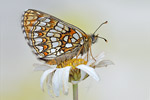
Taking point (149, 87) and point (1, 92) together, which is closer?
point (1, 92)

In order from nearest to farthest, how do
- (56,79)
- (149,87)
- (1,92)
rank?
(56,79) → (1,92) → (149,87)

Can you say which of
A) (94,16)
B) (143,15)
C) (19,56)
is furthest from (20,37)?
(143,15)

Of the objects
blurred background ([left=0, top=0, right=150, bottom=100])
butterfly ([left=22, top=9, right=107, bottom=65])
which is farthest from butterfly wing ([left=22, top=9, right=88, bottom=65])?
blurred background ([left=0, top=0, right=150, bottom=100])

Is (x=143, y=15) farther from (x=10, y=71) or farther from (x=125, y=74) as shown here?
(x=10, y=71)

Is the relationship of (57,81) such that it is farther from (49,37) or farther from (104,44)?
(104,44)

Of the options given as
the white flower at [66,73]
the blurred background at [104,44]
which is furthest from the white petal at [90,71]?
the blurred background at [104,44]

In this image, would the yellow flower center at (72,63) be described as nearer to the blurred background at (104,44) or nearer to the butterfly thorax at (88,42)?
the butterfly thorax at (88,42)
